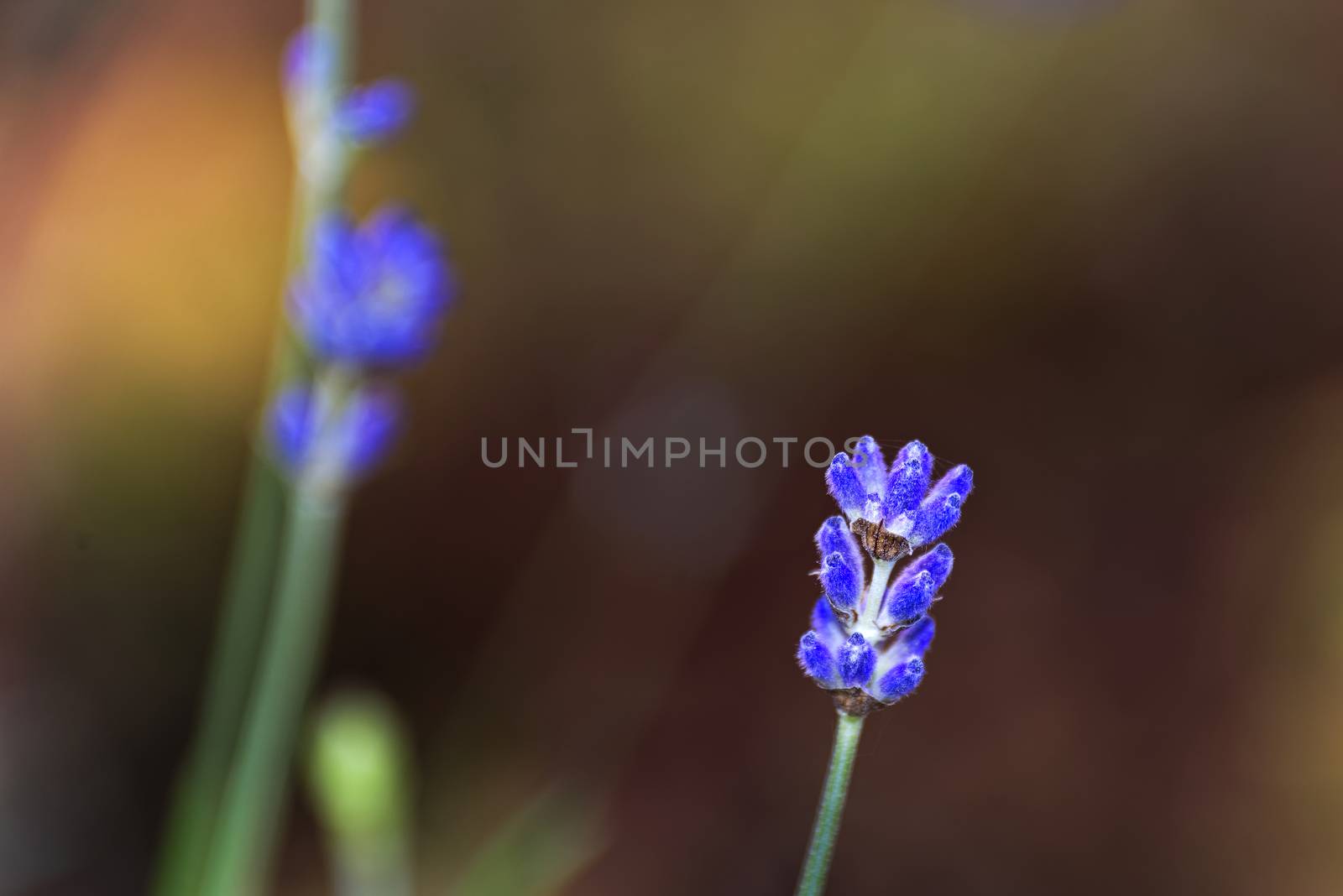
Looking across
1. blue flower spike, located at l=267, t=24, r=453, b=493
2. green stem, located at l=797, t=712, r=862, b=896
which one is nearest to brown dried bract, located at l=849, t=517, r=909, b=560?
green stem, located at l=797, t=712, r=862, b=896

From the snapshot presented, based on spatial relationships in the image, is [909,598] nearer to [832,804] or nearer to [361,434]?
[832,804]

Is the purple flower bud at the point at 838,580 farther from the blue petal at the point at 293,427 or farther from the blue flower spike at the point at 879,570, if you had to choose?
the blue petal at the point at 293,427

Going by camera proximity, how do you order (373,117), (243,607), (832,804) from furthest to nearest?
1. (243,607)
2. (373,117)
3. (832,804)

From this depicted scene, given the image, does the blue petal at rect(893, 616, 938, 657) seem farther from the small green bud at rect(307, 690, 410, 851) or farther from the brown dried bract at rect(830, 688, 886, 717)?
the small green bud at rect(307, 690, 410, 851)

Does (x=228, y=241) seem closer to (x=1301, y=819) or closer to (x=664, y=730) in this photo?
(x=664, y=730)

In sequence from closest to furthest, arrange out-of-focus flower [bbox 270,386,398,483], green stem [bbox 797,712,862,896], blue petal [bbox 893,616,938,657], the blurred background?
1. green stem [bbox 797,712,862,896]
2. blue petal [bbox 893,616,938,657]
3. out-of-focus flower [bbox 270,386,398,483]
4. the blurred background

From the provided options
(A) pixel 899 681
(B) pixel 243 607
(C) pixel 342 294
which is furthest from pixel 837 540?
(B) pixel 243 607

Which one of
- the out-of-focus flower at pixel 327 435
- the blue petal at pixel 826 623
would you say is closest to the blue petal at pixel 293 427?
the out-of-focus flower at pixel 327 435
